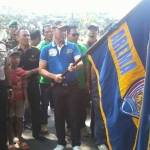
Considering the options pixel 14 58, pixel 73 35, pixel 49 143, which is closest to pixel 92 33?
pixel 73 35

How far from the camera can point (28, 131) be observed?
836 cm

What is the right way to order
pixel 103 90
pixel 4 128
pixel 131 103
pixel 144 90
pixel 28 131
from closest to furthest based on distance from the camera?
pixel 144 90
pixel 131 103
pixel 103 90
pixel 4 128
pixel 28 131

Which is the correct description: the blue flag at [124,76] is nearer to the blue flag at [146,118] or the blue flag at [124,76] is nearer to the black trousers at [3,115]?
the blue flag at [146,118]

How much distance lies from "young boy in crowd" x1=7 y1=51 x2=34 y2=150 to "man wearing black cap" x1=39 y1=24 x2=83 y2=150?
14.5 inches

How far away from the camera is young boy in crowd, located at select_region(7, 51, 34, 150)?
6.86 metres

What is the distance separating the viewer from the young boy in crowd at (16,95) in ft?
22.5

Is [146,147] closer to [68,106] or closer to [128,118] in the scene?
[128,118]

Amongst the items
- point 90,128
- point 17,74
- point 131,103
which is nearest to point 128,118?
point 131,103

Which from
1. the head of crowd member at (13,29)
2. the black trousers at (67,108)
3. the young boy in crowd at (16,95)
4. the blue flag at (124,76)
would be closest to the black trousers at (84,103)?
the black trousers at (67,108)

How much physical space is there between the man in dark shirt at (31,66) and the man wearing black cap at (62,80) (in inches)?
22.6

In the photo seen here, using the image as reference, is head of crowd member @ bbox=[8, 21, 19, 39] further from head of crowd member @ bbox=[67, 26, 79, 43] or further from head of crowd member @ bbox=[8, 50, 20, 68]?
Answer: head of crowd member @ bbox=[8, 50, 20, 68]

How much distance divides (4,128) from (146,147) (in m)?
3.18

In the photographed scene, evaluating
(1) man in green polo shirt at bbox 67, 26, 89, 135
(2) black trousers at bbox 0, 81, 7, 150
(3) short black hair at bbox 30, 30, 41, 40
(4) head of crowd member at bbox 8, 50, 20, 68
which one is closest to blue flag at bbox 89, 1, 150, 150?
(2) black trousers at bbox 0, 81, 7, 150

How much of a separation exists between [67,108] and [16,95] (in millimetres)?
803
